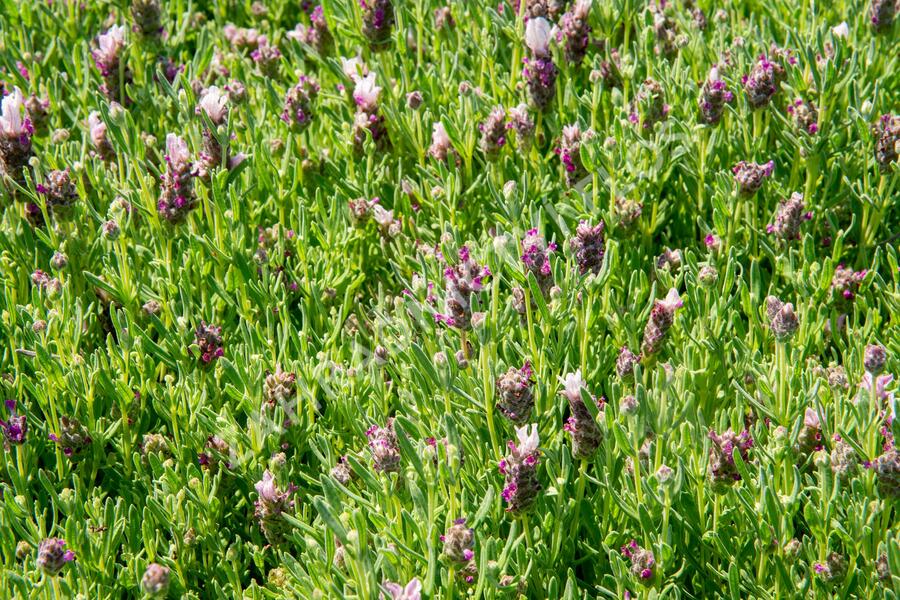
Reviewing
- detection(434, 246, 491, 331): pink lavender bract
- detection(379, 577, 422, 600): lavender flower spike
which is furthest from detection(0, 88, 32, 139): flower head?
detection(379, 577, 422, 600): lavender flower spike

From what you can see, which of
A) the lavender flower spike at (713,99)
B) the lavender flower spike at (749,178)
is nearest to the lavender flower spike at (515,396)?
the lavender flower spike at (749,178)

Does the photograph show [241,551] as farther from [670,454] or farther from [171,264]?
[670,454]

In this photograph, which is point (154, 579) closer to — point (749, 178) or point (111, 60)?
point (749, 178)

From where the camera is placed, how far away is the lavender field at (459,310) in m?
2.07

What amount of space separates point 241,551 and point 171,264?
31.7 inches

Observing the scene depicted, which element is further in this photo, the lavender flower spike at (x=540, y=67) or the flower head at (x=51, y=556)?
the lavender flower spike at (x=540, y=67)

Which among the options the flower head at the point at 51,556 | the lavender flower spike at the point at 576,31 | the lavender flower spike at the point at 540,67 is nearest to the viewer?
the flower head at the point at 51,556

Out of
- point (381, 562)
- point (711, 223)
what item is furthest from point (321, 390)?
point (711, 223)

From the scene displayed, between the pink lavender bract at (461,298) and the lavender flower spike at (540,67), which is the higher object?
the lavender flower spike at (540,67)

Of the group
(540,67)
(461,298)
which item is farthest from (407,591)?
(540,67)

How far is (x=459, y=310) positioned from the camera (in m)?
2.21

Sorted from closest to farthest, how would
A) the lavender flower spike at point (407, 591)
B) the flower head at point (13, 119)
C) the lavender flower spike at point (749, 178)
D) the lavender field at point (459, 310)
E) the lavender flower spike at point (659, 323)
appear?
the lavender flower spike at point (407, 591)
the lavender field at point (459, 310)
the lavender flower spike at point (659, 323)
the lavender flower spike at point (749, 178)
the flower head at point (13, 119)

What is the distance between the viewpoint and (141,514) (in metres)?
2.43

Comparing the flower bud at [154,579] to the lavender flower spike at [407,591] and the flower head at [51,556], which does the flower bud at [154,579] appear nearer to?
the flower head at [51,556]
